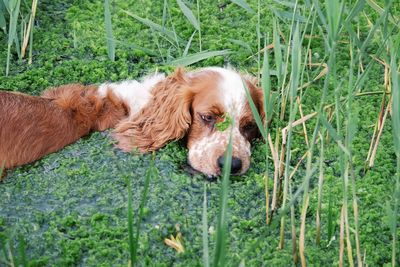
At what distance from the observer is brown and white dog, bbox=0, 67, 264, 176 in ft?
13.3

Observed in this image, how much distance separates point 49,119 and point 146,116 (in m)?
0.59

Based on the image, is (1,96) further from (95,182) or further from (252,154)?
(252,154)

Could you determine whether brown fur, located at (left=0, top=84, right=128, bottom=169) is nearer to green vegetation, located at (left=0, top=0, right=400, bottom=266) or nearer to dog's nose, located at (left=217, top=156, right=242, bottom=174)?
green vegetation, located at (left=0, top=0, right=400, bottom=266)

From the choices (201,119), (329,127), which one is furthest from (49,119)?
(329,127)

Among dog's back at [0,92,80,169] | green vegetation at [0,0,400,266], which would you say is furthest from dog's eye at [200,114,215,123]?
dog's back at [0,92,80,169]

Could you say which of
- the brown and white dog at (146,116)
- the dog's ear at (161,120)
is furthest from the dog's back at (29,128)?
the dog's ear at (161,120)

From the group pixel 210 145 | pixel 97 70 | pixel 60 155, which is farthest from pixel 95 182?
pixel 97 70

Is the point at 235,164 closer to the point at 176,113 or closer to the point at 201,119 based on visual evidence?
the point at 201,119

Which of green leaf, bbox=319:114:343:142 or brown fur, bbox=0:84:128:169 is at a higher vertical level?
green leaf, bbox=319:114:343:142

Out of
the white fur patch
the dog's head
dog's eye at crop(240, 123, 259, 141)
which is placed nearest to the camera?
the dog's head

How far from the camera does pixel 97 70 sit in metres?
4.79

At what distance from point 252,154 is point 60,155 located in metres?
0.96

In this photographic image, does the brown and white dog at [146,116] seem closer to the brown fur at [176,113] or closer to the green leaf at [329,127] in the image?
the brown fur at [176,113]

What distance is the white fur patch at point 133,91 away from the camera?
14.8 feet
